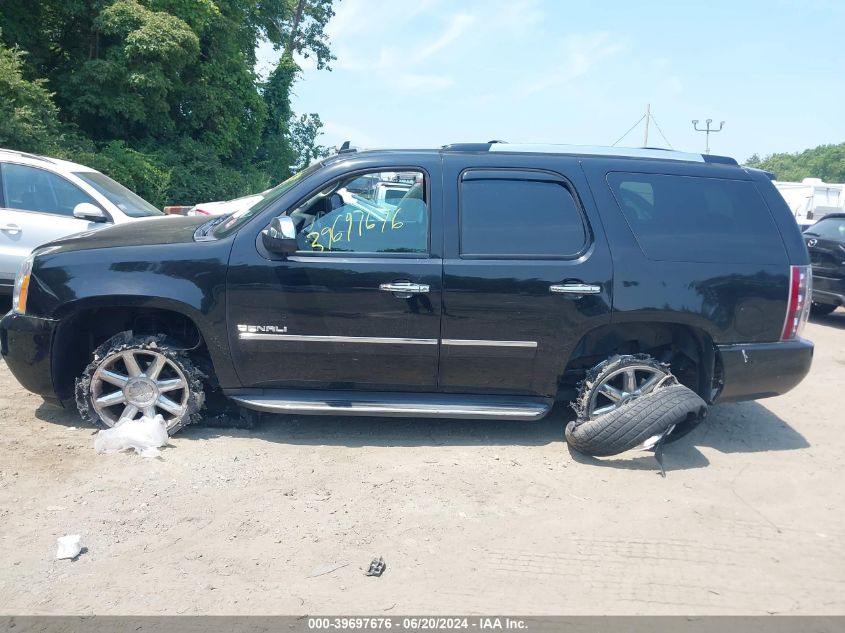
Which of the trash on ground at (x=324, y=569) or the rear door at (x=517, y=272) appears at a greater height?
the rear door at (x=517, y=272)

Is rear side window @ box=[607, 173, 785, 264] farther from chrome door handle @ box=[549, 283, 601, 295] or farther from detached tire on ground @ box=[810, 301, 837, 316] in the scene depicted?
detached tire on ground @ box=[810, 301, 837, 316]

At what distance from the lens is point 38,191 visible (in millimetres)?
7625

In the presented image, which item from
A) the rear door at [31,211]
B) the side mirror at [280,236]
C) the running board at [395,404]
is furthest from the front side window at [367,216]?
the rear door at [31,211]

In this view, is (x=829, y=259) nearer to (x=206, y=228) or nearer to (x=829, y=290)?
(x=829, y=290)

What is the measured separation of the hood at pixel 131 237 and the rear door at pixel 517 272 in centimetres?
182

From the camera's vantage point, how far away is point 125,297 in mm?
4547

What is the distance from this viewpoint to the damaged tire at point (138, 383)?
4676 millimetres

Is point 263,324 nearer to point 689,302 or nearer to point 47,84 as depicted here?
point 689,302

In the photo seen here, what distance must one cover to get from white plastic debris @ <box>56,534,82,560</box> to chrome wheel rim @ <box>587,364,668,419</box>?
10.2 ft

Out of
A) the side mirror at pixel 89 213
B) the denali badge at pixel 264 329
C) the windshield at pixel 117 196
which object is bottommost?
the denali badge at pixel 264 329

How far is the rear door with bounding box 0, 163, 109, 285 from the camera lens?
7.33m

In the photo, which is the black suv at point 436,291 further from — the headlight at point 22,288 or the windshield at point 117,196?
the windshield at point 117,196

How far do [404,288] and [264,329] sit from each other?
36.7 inches

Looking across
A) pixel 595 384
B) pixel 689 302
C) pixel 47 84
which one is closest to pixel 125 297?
pixel 595 384
